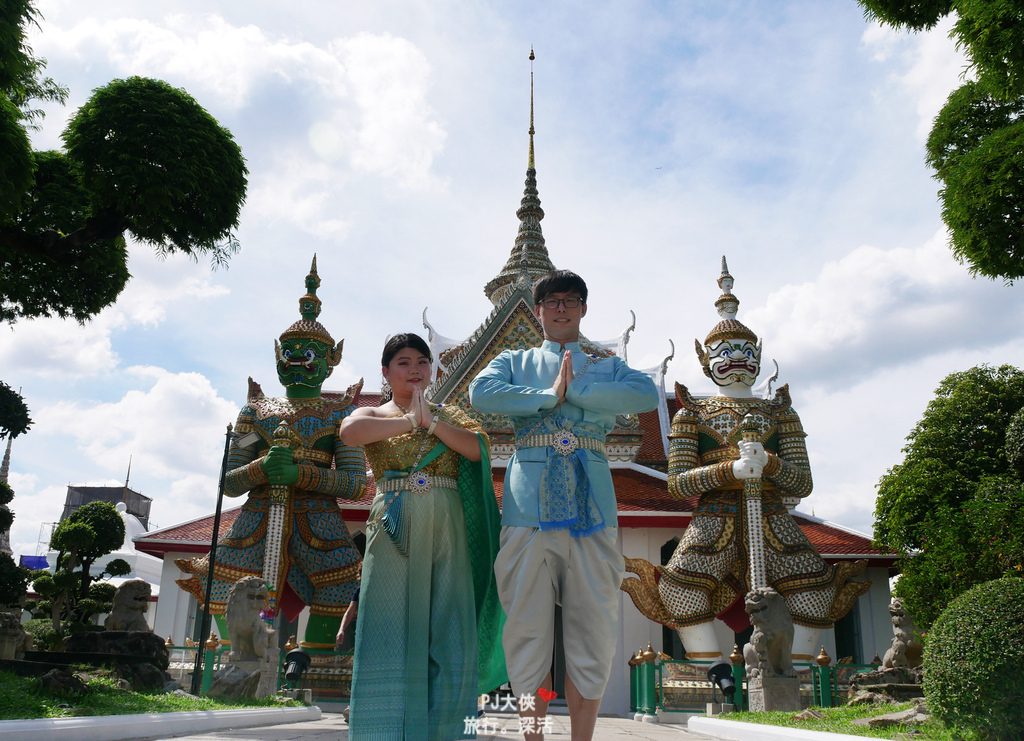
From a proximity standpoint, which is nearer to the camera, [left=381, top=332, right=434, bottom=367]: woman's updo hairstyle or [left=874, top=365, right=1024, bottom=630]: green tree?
[left=381, top=332, right=434, bottom=367]: woman's updo hairstyle

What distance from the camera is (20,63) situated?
5.41 meters

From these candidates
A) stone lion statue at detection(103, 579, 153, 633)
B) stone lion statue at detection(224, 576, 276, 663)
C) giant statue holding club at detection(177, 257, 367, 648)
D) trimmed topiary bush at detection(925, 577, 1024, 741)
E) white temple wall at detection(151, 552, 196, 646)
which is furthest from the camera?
white temple wall at detection(151, 552, 196, 646)

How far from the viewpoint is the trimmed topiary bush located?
3732 millimetres

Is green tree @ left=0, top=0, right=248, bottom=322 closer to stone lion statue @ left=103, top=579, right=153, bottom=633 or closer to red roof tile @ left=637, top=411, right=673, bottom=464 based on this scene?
stone lion statue @ left=103, top=579, right=153, bottom=633

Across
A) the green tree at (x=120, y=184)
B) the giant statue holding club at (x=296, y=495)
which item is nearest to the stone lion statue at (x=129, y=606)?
the giant statue holding club at (x=296, y=495)

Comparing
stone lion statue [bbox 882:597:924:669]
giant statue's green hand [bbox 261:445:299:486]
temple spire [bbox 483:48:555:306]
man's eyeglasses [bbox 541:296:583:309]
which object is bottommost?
stone lion statue [bbox 882:597:924:669]

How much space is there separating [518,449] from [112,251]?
617 cm

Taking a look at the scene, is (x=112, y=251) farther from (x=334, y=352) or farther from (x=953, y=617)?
(x=953, y=617)

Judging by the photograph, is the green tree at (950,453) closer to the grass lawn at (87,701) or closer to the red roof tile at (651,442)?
the red roof tile at (651,442)

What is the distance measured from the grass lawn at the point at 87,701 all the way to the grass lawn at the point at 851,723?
4.30 meters

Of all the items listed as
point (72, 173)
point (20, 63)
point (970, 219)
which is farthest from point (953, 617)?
point (72, 173)

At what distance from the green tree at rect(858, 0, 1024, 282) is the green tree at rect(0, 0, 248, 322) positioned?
5732mm

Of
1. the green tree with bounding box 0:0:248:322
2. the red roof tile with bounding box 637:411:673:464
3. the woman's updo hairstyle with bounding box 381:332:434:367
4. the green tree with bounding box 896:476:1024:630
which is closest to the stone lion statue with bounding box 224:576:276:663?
the green tree with bounding box 0:0:248:322

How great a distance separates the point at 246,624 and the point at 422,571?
5211 millimetres
